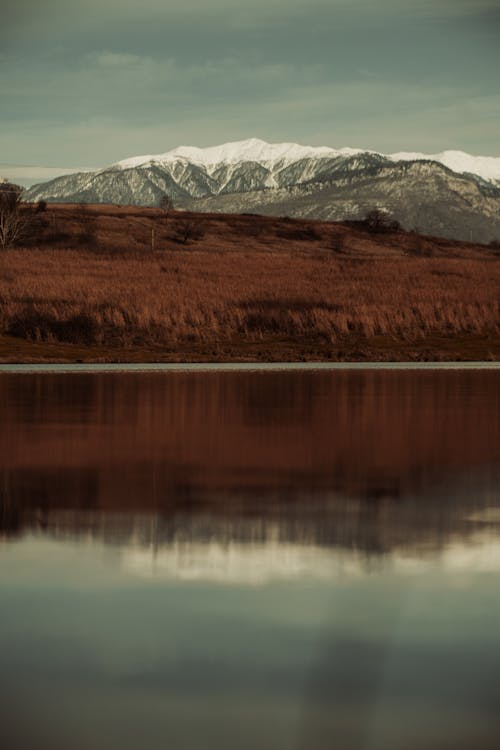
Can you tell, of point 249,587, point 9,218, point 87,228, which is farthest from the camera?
point 87,228

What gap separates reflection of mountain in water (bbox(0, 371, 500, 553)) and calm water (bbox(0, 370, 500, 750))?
0.05 m

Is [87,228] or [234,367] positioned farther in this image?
[87,228]

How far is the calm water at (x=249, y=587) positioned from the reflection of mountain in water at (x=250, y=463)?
0.05 meters

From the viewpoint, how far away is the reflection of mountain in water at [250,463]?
1096 centimetres

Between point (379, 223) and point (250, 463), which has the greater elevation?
point (379, 223)

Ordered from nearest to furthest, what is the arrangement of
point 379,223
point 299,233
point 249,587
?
point 249,587
point 299,233
point 379,223

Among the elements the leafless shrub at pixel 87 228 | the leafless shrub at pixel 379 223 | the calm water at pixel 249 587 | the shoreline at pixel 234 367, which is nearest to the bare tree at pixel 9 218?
the leafless shrub at pixel 87 228

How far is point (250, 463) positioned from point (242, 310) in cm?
2578

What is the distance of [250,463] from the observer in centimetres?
1488

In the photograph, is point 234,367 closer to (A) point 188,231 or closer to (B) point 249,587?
(B) point 249,587

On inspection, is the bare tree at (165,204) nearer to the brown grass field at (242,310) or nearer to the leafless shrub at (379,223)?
the leafless shrub at (379,223)

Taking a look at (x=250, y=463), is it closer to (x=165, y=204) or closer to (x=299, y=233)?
(x=299, y=233)

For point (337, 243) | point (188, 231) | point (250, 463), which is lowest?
point (250, 463)

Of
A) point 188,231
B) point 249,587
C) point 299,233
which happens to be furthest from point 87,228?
point 249,587
